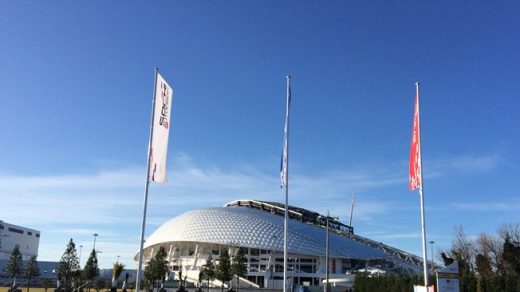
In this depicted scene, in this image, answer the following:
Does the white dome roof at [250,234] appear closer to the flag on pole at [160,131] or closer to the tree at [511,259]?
the tree at [511,259]

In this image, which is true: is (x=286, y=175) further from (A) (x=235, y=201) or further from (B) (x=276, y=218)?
(A) (x=235, y=201)

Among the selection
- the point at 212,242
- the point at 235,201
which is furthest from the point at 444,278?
the point at 235,201

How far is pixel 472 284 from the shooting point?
32.7 meters

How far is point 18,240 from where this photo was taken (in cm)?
15825

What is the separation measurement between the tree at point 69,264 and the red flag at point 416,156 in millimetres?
55838

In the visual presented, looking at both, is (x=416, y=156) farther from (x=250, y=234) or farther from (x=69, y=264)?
(x=250, y=234)

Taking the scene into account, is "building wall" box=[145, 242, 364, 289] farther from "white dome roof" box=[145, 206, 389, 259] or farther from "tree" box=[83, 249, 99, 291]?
"tree" box=[83, 249, 99, 291]

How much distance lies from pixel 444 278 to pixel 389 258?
104897mm

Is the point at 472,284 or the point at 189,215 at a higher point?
the point at 189,215

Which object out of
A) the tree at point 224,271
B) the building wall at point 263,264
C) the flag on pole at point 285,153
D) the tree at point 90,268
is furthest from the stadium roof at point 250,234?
the flag on pole at point 285,153

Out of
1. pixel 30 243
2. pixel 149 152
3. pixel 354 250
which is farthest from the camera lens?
pixel 30 243

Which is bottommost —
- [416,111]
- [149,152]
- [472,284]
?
[472,284]

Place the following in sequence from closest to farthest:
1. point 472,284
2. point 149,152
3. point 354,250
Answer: point 149,152 → point 472,284 → point 354,250

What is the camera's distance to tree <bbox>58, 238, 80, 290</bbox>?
67606mm
